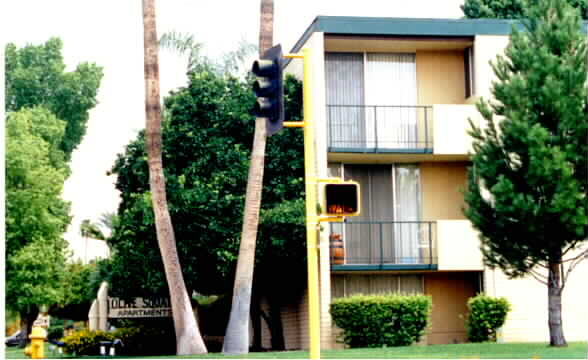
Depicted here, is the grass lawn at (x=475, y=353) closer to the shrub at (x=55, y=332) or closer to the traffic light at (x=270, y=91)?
the traffic light at (x=270, y=91)

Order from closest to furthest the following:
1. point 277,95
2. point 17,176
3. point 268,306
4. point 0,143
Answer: point 277,95
point 0,143
point 268,306
point 17,176

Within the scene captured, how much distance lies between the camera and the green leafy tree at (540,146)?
2280 centimetres

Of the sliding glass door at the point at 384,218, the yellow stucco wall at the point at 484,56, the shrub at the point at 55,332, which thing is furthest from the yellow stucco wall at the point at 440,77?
the shrub at the point at 55,332

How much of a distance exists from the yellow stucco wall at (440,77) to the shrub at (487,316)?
248 inches

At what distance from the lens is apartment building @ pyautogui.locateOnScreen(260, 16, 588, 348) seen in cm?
2977

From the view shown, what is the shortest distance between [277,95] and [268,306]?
838 inches

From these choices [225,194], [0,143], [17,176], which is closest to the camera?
[0,143]

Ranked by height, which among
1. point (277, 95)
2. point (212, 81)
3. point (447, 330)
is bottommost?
point (447, 330)

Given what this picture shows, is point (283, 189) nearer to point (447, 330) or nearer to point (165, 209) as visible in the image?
point (165, 209)

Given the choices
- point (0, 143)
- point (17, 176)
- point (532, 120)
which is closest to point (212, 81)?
point (0, 143)

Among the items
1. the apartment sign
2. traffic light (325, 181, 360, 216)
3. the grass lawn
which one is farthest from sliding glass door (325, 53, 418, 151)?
traffic light (325, 181, 360, 216)

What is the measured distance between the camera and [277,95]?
14.0m

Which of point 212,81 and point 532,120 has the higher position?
point 212,81

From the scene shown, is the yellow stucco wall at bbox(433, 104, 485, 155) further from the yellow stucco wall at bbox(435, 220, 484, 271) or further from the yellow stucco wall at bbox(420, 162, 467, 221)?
the yellow stucco wall at bbox(435, 220, 484, 271)
